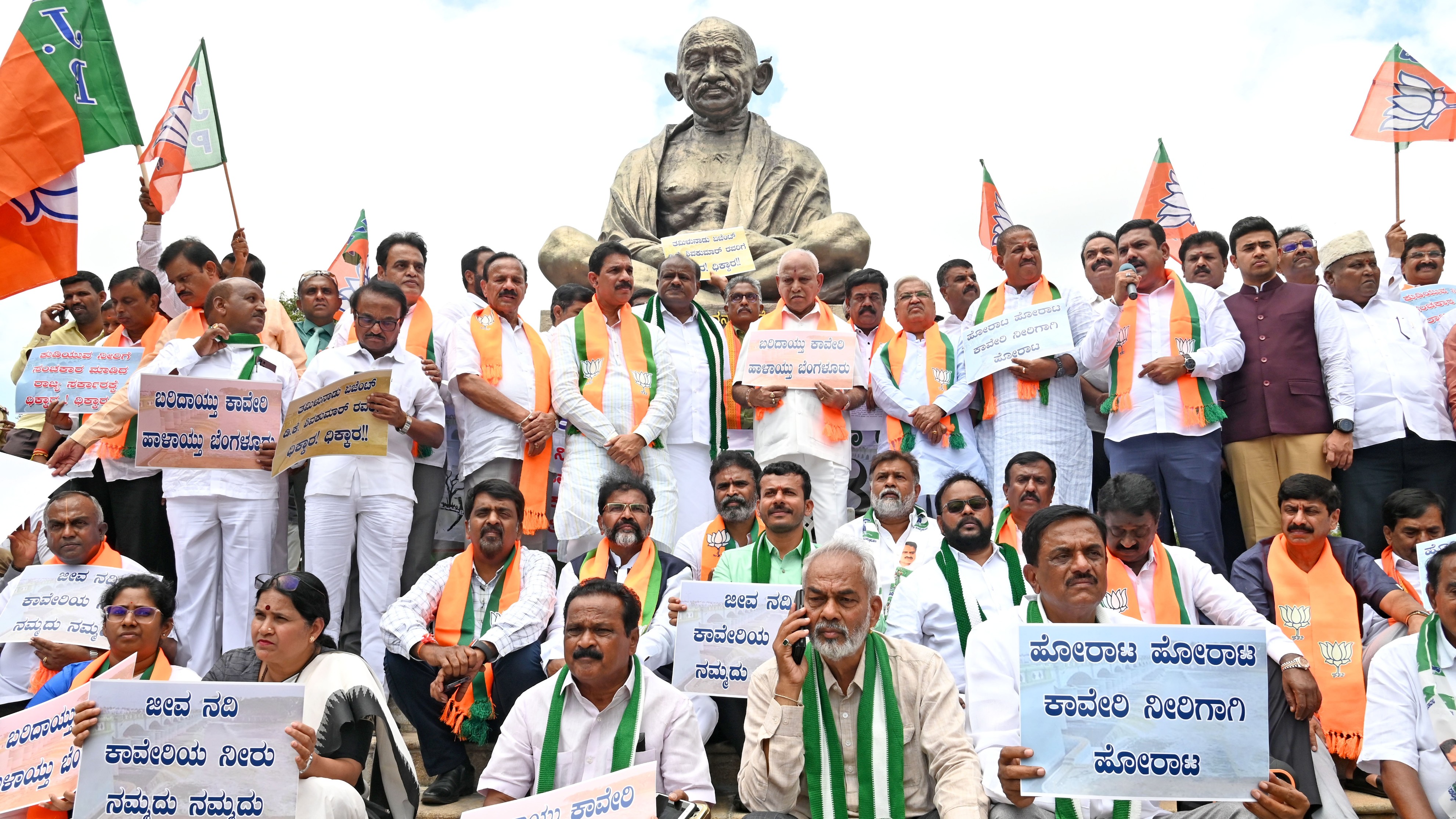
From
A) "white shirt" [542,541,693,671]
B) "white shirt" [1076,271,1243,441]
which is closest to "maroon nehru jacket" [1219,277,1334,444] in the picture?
"white shirt" [1076,271,1243,441]

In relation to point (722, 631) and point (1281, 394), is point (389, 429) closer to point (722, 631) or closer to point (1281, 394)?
point (722, 631)

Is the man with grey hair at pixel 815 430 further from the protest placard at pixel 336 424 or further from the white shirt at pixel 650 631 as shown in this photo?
the protest placard at pixel 336 424

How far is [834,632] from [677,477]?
3.79 metres

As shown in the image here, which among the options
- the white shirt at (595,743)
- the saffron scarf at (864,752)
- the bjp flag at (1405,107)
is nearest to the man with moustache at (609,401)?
the white shirt at (595,743)

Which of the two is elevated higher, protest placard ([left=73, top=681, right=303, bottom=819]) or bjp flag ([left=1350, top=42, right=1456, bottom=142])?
bjp flag ([left=1350, top=42, right=1456, bottom=142])

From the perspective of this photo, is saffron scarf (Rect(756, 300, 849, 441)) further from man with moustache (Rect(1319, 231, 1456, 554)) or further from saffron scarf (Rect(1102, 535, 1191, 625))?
man with moustache (Rect(1319, 231, 1456, 554))

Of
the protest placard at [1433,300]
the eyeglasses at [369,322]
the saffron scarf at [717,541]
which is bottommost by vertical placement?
the saffron scarf at [717,541]

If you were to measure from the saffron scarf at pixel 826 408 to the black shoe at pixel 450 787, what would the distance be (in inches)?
125

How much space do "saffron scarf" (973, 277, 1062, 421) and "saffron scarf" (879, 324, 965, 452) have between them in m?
0.25

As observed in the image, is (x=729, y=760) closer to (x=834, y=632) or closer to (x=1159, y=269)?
(x=834, y=632)

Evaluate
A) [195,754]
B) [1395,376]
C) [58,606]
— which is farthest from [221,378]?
[1395,376]

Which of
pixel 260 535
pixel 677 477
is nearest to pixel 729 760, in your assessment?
pixel 677 477

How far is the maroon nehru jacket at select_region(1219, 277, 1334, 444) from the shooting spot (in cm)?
743

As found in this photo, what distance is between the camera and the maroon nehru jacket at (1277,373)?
743 centimetres
